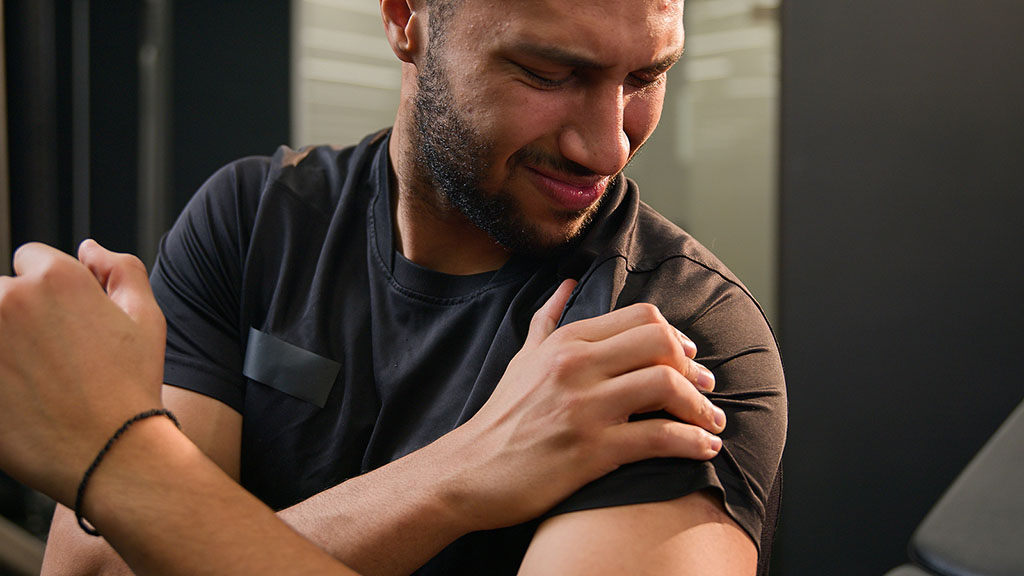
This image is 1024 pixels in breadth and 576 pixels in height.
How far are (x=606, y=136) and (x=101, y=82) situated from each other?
241 centimetres

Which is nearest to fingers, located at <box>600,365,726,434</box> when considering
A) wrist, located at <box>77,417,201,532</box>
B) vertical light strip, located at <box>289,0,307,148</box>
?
wrist, located at <box>77,417,201,532</box>

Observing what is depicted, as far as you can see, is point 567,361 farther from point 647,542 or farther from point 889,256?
point 889,256

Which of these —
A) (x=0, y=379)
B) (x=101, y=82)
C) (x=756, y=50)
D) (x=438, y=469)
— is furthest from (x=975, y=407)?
(x=101, y=82)

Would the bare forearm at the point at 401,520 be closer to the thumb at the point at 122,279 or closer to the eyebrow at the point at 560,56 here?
the thumb at the point at 122,279

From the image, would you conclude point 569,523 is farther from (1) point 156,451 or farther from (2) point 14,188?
(2) point 14,188

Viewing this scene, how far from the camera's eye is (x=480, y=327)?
1.06m

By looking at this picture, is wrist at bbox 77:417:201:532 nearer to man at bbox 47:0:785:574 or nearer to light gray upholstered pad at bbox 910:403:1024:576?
man at bbox 47:0:785:574

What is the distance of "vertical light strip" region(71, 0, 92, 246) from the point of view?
2.81 m

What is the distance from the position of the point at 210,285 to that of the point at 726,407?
28.0 inches

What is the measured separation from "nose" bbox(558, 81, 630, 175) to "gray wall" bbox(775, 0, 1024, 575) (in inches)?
45.1

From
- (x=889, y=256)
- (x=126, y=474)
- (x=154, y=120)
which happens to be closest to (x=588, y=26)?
(x=126, y=474)

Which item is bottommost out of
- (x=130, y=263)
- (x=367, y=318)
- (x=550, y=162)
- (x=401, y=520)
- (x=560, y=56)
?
(x=401, y=520)

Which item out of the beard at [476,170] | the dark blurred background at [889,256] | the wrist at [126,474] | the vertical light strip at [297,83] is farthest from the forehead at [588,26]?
the vertical light strip at [297,83]

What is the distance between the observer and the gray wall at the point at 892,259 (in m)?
1.84
